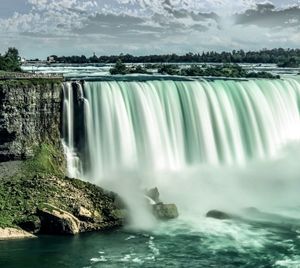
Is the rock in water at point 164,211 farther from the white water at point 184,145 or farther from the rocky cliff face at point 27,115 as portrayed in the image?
the rocky cliff face at point 27,115

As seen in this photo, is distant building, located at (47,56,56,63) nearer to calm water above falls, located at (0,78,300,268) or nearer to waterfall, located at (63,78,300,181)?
calm water above falls, located at (0,78,300,268)

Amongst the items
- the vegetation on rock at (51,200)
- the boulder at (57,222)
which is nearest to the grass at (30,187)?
the vegetation on rock at (51,200)

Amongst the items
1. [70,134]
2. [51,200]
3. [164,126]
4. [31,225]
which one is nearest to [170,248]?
[31,225]

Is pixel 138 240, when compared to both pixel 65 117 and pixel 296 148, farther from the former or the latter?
pixel 296 148

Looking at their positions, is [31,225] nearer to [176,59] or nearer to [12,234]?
[12,234]

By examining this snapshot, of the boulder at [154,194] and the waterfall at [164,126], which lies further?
the waterfall at [164,126]

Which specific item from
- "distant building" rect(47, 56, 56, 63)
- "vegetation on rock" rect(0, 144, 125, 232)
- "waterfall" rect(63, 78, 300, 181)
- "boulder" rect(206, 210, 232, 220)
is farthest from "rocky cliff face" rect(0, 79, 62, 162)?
"distant building" rect(47, 56, 56, 63)

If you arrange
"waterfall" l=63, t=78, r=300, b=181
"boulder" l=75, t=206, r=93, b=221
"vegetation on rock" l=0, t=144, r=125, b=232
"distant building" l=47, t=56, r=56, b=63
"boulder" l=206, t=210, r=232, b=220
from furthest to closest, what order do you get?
1. "distant building" l=47, t=56, r=56, b=63
2. "waterfall" l=63, t=78, r=300, b=181
3. "boulder" l=206, t=210, r=232, b=220
4. "boulder" l=75, t=206, r=93, b=221
5. "vegetation on rock" l=0, t=144, r=125, b=232
